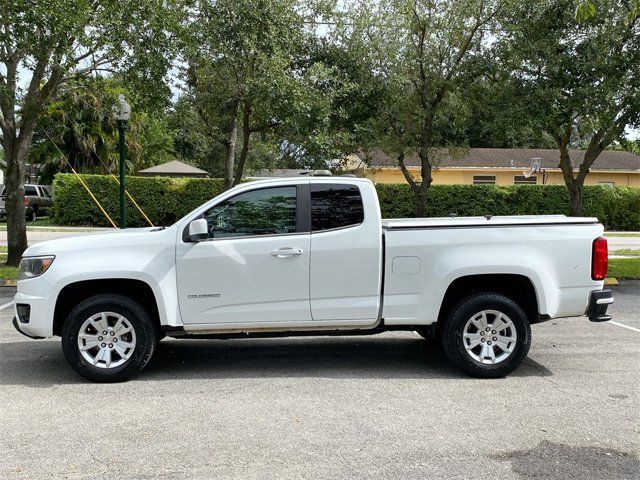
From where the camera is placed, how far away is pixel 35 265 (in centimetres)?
602

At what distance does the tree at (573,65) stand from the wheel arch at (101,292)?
29.8 feet

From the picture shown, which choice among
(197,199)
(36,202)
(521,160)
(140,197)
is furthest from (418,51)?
(36,202)

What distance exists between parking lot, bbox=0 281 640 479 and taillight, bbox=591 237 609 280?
1051 millimetres

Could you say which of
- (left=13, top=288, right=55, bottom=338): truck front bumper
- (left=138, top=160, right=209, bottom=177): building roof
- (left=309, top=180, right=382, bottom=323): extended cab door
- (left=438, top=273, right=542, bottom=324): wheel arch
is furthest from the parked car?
(left=438, top=273, right=542, bottom=324): wheel arch

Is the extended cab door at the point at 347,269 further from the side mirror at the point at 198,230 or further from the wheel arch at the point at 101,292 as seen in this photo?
the wheel arch at the point at 101,292

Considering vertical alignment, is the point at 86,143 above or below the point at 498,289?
above

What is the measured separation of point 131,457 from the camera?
4.28m

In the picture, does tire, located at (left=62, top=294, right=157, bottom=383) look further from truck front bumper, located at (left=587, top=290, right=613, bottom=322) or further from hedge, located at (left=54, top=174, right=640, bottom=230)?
hedge, located at (left=54, top=174, right=640, bottom=230)

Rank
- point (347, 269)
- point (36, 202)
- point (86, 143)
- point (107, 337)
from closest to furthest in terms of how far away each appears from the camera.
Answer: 1. point (107, 337)
2. point (347, 269)
3. point (36, 202)
4. point (86, 143)

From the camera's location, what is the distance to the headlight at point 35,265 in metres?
5.98

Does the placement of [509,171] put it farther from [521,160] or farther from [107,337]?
[107,337]

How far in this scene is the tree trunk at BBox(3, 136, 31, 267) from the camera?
14.6 meters

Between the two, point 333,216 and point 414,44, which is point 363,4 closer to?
point 414,44

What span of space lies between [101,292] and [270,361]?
1918 millimetres
